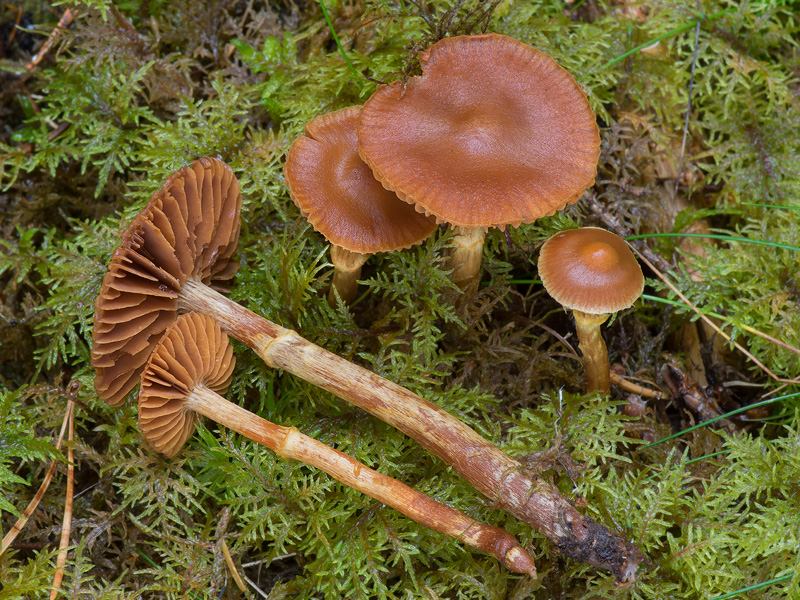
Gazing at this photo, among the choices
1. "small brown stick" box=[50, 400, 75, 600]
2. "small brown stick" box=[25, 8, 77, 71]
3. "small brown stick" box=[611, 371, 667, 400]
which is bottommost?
"small brown stick" box=[611, 371, 667, 400]

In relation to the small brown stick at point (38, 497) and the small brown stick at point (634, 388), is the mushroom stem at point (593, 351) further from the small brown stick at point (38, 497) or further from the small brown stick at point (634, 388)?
the small brown stick at point (38, 497)

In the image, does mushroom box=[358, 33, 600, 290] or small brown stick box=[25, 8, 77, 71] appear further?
small brown stick box=[25, 8, 77, 71]

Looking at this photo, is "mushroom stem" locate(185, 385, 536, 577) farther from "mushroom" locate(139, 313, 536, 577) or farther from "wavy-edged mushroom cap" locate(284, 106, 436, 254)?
"wavy-edged mushroom cap" locate(284, 106, 436, 254)

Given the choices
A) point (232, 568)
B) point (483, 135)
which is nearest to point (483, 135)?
point (483, 135)

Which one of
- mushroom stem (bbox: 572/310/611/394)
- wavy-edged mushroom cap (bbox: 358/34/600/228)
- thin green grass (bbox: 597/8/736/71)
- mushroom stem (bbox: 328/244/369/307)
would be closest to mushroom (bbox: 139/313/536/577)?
mushroom stem (bbox: 328/244/369/307)

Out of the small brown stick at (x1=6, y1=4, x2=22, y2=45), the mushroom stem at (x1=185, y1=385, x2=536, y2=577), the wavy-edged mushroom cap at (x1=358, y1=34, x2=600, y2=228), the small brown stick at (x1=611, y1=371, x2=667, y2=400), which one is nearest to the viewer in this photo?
the wavy-edged mushroom cap at (x1=358, y1=34, x2=600, y2=228)

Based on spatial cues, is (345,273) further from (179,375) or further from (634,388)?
(634,388)
